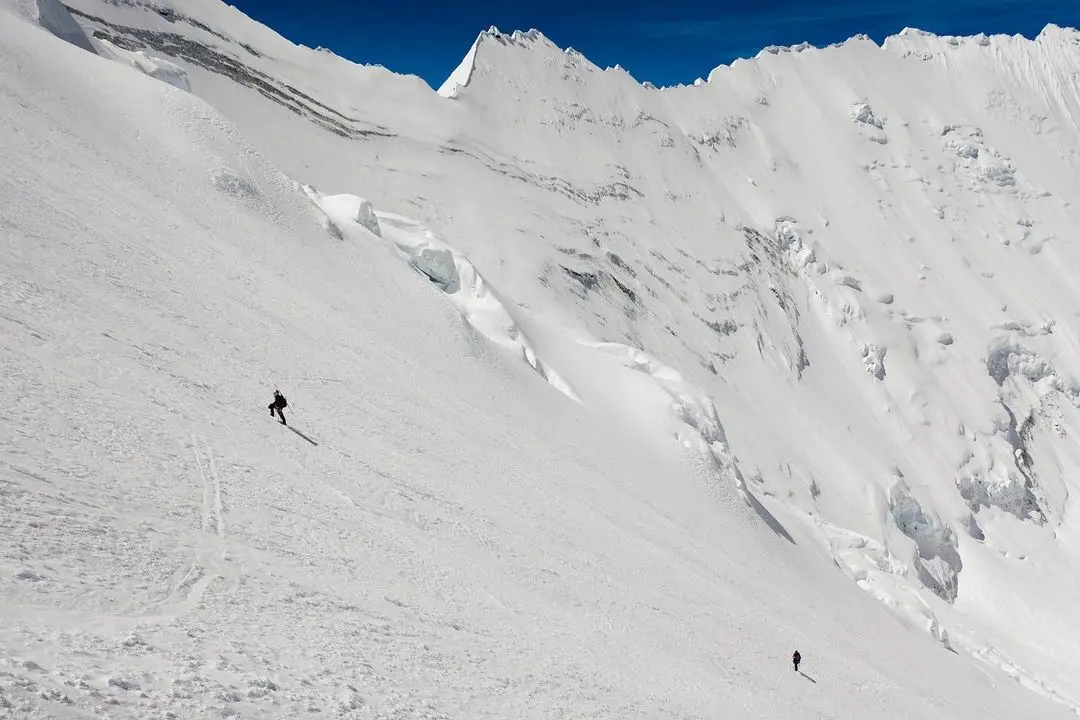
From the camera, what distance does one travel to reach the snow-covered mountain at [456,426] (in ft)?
42.1

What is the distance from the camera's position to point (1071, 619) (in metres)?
94.5

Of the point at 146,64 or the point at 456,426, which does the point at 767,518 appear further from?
the point at 146,64

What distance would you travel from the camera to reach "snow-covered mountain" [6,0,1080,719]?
12.8 meters

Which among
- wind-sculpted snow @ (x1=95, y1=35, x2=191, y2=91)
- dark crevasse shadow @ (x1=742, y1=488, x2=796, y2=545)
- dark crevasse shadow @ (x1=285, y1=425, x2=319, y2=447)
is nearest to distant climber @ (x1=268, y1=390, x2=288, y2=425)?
dark crevasse shadow @ (x1=285, y1=425, x2=319, y2=447)

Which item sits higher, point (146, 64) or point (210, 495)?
point (146, 64)

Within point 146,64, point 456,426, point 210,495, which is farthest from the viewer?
point 146,64

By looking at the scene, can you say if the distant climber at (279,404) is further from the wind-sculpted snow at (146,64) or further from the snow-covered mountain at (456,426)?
the wind-sculpted snow at (146,64)

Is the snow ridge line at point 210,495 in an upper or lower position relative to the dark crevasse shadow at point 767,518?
lower

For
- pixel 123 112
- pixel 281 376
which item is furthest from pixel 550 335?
pixel 281 376

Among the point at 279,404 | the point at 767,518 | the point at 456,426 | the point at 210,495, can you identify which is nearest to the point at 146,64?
the point at 456,426

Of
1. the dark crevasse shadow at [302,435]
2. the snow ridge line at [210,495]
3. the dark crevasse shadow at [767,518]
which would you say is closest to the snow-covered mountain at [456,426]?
the snow ridge line at [210,495]

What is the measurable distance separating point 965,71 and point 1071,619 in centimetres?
13158

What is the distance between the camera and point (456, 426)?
3003 centimetres

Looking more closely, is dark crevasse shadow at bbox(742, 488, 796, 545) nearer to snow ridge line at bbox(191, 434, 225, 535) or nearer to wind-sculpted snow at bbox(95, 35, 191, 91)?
snow ridge line at bbox(191, 434, 225, 535)
